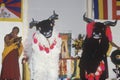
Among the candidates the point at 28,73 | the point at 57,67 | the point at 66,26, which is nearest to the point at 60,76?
the point at 57,67

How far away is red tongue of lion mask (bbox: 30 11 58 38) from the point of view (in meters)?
1.31

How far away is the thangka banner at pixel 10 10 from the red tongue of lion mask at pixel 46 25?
92mm

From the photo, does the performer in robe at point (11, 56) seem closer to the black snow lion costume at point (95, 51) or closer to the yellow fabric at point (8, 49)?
the yellow fabric at point (8, 49)

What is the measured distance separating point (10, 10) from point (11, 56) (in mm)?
249

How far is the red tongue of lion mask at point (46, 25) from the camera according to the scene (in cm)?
131

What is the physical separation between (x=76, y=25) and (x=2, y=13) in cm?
41

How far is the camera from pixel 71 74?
1.31 metres

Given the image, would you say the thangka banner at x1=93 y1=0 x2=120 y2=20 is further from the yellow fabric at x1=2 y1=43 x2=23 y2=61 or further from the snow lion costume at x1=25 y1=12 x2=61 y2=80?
the yellow fabric at x1=2 y1=43 x2=23 y2=61

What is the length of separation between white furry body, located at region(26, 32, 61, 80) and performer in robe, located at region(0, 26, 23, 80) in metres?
0.07

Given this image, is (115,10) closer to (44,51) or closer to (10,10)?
(44,51)

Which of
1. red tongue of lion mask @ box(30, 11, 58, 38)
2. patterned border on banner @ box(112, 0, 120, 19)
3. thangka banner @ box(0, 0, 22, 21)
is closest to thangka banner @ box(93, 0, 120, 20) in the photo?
patterned border on banner @ box(112, 0, 120, 19)

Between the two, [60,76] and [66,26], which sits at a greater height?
[66,26]

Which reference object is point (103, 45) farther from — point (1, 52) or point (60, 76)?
point (1, 52)

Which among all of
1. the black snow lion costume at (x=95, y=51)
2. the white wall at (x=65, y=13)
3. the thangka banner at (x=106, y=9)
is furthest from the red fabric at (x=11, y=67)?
the thangka banner at (x=106, y=9)
